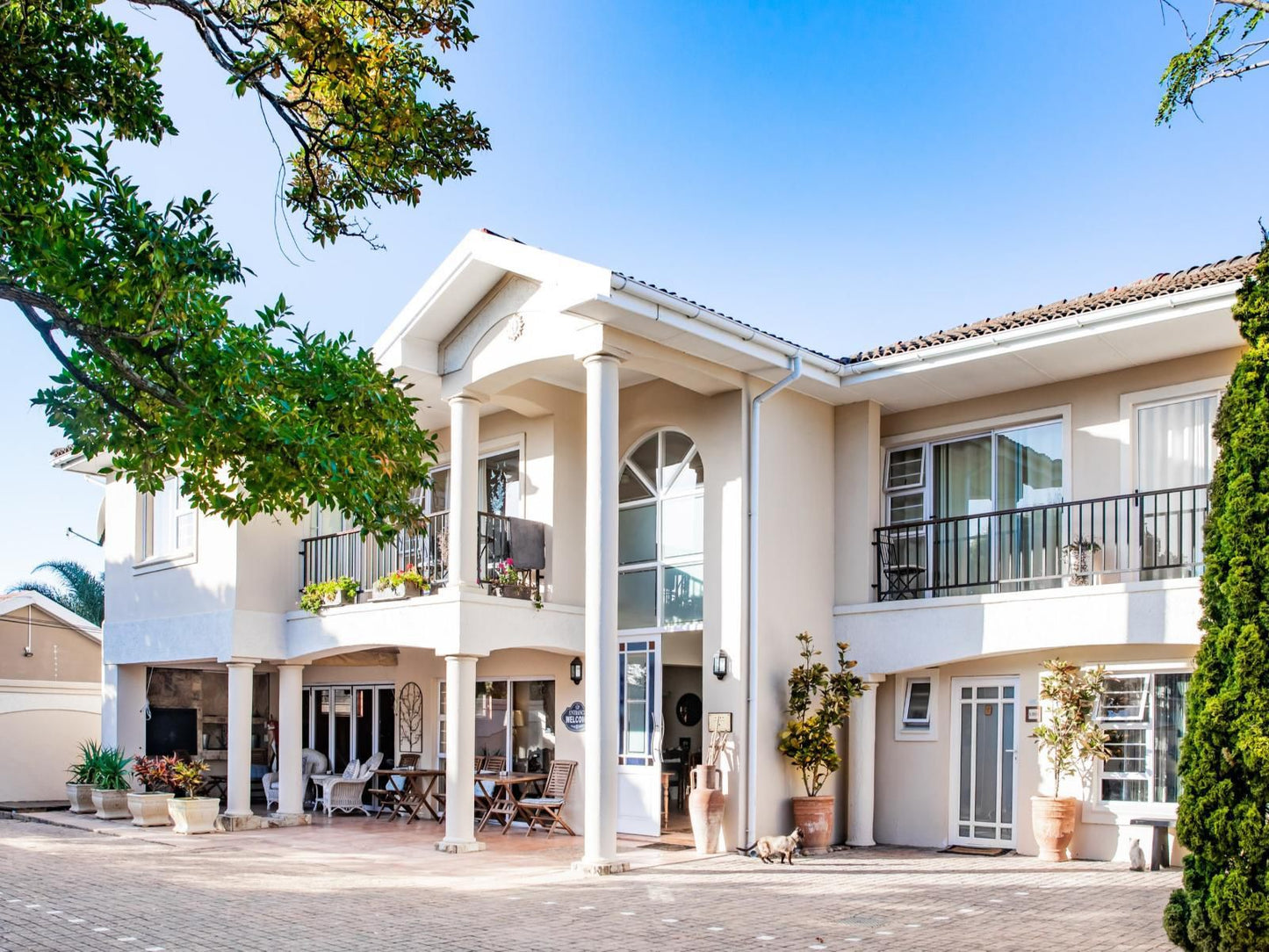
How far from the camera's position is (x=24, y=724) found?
20.6 metres

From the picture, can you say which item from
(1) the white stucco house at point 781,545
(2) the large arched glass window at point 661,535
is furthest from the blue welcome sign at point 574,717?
(2) the large arched glass window at point 661,535

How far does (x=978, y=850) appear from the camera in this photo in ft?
41.4

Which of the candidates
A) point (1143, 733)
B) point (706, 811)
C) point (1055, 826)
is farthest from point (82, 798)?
point (1143, 733)

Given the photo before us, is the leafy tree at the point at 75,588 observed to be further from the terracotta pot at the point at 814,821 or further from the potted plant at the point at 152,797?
the terracotta pot at the point at 814,821

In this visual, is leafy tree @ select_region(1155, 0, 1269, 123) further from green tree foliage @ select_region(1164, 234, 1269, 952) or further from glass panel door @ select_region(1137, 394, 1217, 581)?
glass panel door @ select_region(1137, 394, 1217, 581)

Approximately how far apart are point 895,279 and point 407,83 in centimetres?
938

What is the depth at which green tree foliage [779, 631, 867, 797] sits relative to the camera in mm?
12523

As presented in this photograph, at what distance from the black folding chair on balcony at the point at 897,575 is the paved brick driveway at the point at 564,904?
2.77 m

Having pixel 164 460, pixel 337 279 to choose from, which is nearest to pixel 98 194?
pixel 164 460

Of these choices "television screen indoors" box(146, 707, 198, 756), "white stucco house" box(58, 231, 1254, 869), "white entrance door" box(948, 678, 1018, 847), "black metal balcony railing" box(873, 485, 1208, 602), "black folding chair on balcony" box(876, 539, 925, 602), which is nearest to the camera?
"white stucco house" box(58, 231, 1254, 869)

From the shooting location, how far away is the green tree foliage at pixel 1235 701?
7.34m

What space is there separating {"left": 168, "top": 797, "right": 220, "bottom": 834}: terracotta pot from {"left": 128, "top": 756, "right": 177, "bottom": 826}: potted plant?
1.99 ft

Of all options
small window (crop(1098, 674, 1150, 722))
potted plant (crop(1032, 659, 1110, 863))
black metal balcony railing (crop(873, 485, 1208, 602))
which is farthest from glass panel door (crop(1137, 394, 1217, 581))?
potted plant (crop(1032, 659, 1110, 863))

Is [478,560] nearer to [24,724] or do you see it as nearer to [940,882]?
[940,882]
